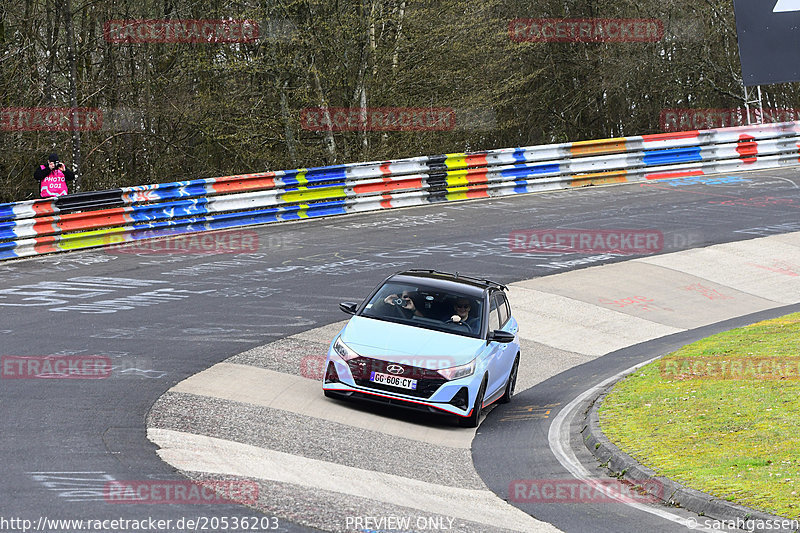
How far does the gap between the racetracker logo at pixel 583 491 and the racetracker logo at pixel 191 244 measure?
470 inches

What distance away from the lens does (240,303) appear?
1636 cm

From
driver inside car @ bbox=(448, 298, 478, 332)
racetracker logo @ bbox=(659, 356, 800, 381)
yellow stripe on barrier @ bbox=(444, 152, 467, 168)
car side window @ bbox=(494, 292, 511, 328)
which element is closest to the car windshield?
driver inside car @ bbox=(448, 298, 478, 332)

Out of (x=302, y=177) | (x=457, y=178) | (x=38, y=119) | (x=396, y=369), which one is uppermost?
(x=38, y=119)

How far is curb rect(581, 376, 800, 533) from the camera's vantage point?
7742mm

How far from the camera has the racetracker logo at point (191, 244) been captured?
20203 mm

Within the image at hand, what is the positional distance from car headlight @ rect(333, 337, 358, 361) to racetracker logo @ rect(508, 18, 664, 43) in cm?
2761

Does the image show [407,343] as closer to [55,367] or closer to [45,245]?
[55,367]

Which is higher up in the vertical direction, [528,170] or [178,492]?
[528,170]

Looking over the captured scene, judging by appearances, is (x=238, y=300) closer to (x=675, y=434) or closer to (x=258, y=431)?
(x=258, y=431)

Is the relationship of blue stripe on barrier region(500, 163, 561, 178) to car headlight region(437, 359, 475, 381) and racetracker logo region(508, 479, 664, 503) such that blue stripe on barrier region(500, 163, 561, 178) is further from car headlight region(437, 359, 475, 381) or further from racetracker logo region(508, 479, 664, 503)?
racetracker logo region(508, 479, 664, 503)

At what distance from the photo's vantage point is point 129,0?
100 feet

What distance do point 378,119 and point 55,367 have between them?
19403 mm

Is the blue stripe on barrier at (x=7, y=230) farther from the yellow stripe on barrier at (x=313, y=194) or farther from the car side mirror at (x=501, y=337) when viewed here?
the car side mirror at (x=501, y=337)

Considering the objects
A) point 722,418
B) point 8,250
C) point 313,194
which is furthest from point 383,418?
point 313,194
